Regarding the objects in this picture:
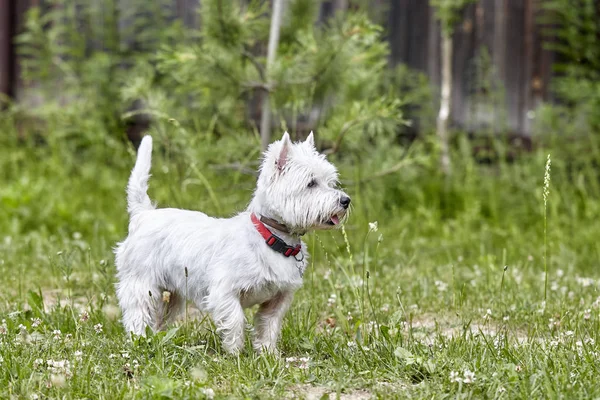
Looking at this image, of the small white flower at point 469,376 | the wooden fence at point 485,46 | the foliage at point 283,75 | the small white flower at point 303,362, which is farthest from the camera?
the wooden fence at point 485,46

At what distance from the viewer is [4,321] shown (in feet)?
12.2

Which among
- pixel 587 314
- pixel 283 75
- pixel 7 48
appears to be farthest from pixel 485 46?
pixel 587 314

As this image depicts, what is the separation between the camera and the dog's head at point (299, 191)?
3422 mm

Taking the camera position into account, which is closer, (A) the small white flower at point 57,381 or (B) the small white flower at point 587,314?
(A) the small white flower at point 57,381

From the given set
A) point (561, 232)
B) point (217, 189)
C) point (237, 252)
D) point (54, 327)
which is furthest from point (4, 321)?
point (561, 232)

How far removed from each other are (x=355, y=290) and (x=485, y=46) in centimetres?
643

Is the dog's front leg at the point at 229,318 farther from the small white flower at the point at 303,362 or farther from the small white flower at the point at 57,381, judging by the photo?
the small white flower at the point at 57,381

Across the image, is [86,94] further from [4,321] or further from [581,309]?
[581,309]

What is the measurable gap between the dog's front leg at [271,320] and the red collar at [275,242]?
19 centimetres

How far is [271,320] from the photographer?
3.62m

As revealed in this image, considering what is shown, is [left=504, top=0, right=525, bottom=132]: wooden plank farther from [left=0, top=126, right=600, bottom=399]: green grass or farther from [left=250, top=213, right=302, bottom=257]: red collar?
[left=250, top=213, right=302, bottom=257]: red collar

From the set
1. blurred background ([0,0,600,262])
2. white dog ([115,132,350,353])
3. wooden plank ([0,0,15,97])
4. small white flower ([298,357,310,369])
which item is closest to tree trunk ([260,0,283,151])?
blurred background ([0,0,600,262])

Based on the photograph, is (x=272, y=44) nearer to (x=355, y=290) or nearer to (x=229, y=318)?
(x=355, y=290)

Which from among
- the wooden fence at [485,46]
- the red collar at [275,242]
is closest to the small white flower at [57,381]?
the red collar at [275,242]
